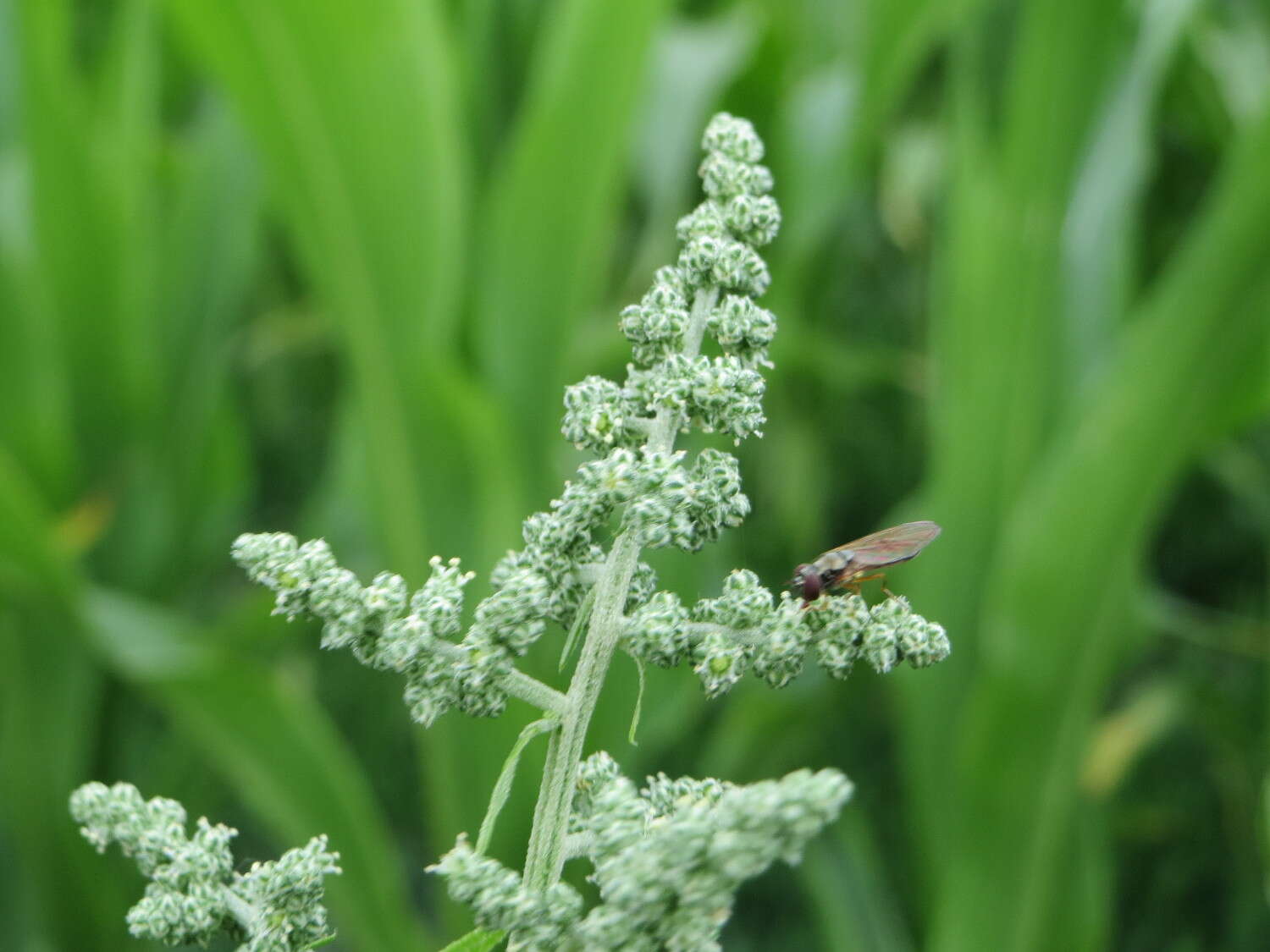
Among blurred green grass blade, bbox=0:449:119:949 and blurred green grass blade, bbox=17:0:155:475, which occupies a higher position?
blurred green grass blade, bbox=17:0:155:475

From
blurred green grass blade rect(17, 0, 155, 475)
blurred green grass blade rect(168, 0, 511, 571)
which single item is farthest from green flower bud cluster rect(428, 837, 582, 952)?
blurred green grass blade rect(17, 0, 155, 475)

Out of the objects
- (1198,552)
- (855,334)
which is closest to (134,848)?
(1198,552)

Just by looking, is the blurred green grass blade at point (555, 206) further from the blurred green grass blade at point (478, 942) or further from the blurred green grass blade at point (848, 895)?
the blurred green grass blade at point (478, 942)

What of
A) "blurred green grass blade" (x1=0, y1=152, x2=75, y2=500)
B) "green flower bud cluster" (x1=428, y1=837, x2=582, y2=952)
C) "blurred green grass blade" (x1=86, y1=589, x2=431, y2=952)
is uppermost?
"blurred green grass blade" (x1=0, y1=152, x2=75, y2=500)

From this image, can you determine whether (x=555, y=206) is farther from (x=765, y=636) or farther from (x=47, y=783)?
(x=765, y=636)

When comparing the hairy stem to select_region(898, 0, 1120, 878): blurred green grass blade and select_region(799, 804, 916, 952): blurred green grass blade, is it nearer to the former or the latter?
select_region(898, 0, 1120, 878): blurred green grass blade

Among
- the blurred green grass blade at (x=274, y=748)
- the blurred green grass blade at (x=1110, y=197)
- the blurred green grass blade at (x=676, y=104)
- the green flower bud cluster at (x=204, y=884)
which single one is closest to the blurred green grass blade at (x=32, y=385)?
the blurred green grass blade at (x=274, y=748)
